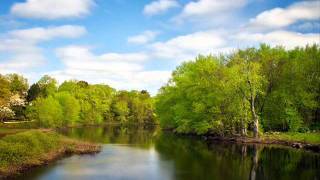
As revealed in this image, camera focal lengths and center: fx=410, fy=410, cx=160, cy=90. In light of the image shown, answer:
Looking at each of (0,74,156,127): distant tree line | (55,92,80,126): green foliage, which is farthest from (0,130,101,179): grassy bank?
(55,92,80,126): green foliage

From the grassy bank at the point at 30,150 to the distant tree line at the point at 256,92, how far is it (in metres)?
27.4

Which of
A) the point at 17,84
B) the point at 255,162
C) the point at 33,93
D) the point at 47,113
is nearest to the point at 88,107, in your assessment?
the point at 33,93

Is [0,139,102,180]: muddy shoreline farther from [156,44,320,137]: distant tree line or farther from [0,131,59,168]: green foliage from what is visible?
[156,44,320,137]: distant tree line

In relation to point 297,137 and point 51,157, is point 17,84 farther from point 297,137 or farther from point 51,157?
point 297,137

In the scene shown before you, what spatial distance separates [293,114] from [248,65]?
11.3 metres

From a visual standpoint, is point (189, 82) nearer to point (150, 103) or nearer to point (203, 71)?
point (203, 71)

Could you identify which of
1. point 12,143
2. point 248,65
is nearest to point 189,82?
point 248,65

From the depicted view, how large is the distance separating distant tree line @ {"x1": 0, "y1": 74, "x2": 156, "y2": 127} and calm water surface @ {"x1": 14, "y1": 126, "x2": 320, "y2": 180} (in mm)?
43712

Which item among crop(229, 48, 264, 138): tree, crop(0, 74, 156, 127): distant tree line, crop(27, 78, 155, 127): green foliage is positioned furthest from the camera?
crop(27, 78, 155, 127): green foliage

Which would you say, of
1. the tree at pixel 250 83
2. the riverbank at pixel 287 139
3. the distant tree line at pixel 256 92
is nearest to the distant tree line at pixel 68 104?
the distant tree line at pixel 256 92

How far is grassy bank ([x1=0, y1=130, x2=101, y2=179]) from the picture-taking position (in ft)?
117

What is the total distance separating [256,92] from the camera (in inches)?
2938

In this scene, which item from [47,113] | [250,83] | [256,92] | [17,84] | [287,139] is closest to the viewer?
[287,139]

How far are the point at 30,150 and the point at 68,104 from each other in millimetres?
76123
